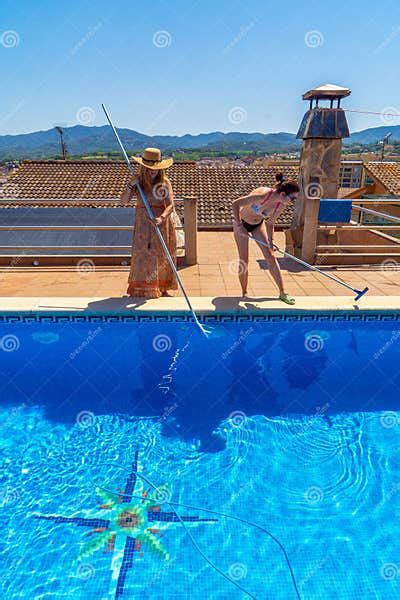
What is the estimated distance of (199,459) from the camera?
3461 mm

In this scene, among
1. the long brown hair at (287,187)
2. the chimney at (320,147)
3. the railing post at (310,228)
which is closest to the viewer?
the long brown hair at (287,187)

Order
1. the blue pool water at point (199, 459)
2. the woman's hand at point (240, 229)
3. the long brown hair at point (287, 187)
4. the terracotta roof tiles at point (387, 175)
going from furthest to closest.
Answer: the terracotta roof tiles at point (387, 175), the woman's hand at point (240, 229), the long brown hair at point (287, 187), the blue pool water at point (199, 459)

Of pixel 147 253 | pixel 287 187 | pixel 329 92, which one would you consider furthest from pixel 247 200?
pixel 329 92

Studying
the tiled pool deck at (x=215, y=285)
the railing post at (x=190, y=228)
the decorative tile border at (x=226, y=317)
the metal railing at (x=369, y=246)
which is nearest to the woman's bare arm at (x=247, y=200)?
Answer: the tiled pool deck at (x=215, y=285)

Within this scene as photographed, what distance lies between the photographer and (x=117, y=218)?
8680mm

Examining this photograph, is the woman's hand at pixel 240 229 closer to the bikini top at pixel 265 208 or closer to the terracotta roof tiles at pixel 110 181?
the bikini top at pixel 265 208

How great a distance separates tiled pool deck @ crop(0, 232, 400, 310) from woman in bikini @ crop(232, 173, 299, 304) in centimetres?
35

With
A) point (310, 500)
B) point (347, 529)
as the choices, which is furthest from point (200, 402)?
point (347, 529)

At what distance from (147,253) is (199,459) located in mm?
2513

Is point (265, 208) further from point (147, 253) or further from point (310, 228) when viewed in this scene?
point (310, 228)

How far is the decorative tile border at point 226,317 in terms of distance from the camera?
482 centimetres

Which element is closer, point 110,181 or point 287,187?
point 287,187

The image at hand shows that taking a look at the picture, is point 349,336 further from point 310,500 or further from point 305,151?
point 305,151

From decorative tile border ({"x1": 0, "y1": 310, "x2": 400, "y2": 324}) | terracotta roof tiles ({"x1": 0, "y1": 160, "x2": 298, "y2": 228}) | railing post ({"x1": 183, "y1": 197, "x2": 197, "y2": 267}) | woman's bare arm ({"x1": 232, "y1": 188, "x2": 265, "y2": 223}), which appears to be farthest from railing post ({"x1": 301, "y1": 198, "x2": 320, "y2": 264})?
terracotta roof tiles ({"x1": 0, "y1": 160, "x2": 298, "y2": 228})
